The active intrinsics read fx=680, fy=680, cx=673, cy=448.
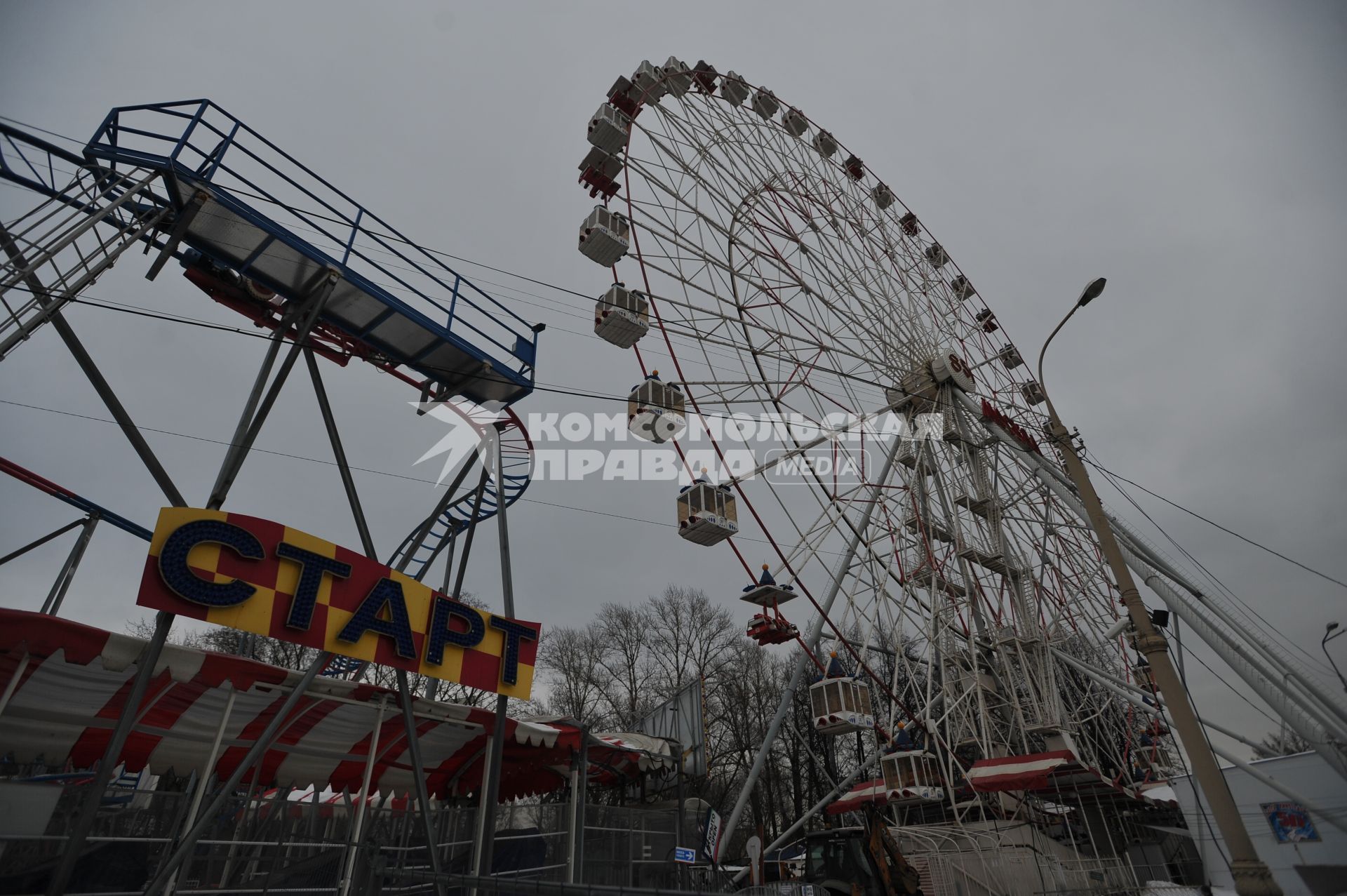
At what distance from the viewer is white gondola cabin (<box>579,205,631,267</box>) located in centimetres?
1595

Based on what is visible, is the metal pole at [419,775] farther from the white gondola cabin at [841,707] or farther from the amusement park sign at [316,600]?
the white gondola cabin at [841,707]

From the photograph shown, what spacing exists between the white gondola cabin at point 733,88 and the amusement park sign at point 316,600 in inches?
696

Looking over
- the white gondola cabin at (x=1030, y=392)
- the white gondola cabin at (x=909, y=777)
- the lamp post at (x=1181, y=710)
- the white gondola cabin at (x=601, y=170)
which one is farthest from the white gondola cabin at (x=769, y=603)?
the white gondola cabin at (x=1030, y=392)

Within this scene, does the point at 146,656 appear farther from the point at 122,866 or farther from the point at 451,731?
the point at 451,731

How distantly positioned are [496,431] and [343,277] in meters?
3.35

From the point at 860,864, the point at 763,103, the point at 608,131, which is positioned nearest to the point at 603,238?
the point at 608,131

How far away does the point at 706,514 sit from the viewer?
1445 cm

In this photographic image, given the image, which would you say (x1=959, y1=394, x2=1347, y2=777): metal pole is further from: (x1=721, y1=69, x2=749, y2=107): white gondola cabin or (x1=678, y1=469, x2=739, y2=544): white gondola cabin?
(x1=721, y1=69, x2=749, y2=107): white gondola cabin

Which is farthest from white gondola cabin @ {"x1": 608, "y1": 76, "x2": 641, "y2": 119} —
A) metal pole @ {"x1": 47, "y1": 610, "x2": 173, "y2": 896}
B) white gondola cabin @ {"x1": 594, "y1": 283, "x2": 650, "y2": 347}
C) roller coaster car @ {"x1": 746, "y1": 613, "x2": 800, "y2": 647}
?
metal pole @ {"x1": 47, "y1": 610, "x2": 173, "y2": 896}

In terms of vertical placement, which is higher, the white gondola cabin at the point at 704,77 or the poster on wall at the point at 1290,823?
the white gondola cabin at the point at 704,77

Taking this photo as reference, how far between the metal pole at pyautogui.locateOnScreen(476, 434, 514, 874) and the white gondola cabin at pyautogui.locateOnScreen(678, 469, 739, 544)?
A: 16.3 ft

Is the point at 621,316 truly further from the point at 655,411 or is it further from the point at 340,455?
the point at 340,455

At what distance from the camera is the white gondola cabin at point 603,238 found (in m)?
16.0

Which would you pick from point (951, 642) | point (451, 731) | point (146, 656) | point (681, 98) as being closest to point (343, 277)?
point (146, 656)
